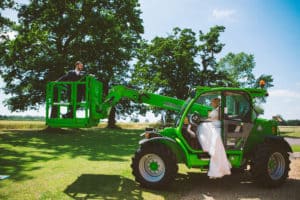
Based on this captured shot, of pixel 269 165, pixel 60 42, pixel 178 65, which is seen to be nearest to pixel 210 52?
pixel 178 65

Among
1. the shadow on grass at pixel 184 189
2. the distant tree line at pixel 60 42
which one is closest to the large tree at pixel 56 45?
the distant tree line at pixel 60 42

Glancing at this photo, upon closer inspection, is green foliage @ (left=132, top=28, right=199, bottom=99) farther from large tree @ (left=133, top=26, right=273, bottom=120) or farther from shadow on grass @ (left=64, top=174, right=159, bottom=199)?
shadow on grass @ (left=64, top=174, right=159, bottom=199)

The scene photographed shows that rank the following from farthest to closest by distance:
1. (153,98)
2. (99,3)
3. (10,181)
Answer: (99,3)
(153,98)
(10,181)

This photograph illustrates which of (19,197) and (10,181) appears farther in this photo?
(10,181)

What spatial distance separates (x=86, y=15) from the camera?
99.2ft

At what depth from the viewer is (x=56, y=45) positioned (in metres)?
30.5

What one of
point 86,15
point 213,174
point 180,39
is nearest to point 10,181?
point 213,174

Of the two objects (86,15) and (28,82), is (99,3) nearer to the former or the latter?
(86,15)

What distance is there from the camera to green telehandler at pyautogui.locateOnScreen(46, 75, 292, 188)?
7.78 m

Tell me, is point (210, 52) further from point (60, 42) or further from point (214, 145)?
point (214, 145)

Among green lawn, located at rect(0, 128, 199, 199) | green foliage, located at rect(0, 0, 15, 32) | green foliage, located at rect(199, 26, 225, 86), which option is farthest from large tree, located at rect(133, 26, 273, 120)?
green lawn, located at rect(0, 128, 199, 199)

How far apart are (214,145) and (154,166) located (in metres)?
1.70

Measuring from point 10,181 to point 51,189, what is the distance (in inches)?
62.0

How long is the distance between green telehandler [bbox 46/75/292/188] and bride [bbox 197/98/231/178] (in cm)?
16
